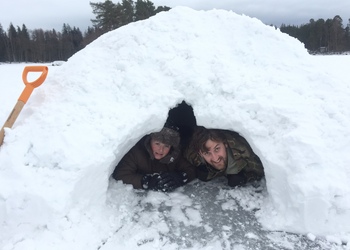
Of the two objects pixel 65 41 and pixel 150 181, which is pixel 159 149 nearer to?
pixel 150 181

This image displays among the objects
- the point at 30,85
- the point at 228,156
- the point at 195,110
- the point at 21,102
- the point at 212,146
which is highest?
the point at 30,85

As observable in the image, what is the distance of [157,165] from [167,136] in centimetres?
36

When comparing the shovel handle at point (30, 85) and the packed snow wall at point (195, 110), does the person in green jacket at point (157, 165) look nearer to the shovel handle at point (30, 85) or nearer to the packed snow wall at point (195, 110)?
the packed snow wall at point (195, 110)

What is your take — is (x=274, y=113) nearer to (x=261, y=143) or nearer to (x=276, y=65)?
(x=261, y=143)

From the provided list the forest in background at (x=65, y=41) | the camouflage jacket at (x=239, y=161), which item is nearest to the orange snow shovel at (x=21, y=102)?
the camouflage jacket at (x=239, y=161)

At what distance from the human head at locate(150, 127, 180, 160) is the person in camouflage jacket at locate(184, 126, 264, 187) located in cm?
19

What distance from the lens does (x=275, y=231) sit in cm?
236

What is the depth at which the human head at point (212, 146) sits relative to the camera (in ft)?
9.32

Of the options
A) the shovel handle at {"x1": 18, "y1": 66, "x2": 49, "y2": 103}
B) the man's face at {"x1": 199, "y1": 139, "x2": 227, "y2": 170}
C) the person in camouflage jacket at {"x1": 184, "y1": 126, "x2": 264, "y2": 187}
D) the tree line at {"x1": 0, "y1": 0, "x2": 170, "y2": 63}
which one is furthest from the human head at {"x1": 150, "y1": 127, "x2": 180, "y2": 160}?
the tree line at {"x1": 0, "y1": 0, "x2": 170, "y2": 63}

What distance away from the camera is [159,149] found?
119 inches

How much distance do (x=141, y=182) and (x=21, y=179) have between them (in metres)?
1.08

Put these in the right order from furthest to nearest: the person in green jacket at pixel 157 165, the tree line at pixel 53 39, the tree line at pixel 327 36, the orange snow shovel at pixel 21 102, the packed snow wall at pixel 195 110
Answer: the tree line at pixel 327 36 → the tree line at pixel 53 39 → the person in green jacket at pixel 157 165 → the orange snow shovel at pixel 21 102 → the packed snow wall at pixel 195 110

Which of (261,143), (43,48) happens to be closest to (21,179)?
(261,143)

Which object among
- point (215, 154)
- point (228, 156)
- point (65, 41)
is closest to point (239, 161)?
point (228, 156)
